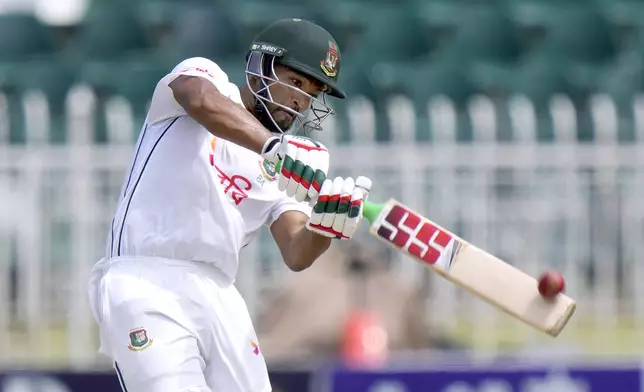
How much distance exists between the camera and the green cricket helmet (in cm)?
337

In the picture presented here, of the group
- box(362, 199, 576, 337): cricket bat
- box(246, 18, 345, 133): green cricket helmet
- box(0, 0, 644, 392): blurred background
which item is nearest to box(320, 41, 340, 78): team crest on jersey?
box(246, 18, 345, 133): green cricket helmet

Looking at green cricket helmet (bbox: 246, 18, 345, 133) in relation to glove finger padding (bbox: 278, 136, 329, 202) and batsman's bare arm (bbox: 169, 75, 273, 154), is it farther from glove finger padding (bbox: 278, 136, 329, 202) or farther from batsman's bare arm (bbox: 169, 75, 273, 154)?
glove finger padding (bbox: 278, 136, 329, 202)

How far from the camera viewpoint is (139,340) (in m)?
3.27

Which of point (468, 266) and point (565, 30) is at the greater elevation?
point (565, 30)

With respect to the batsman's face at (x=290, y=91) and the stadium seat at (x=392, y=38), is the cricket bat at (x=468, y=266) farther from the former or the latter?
the stadium seat at (x=392, y=38)

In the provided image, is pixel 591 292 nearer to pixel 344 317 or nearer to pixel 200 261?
pixel 344 317

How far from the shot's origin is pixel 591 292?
7.27m

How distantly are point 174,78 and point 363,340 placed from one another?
3.47 m

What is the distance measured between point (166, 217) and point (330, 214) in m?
0.51

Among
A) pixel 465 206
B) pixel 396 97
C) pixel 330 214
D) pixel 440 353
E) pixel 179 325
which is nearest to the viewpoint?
pixel 330 214

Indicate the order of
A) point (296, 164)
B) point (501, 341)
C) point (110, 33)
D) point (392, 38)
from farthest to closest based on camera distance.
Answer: point (110, 33) < point (392, 38) < point (501, 341) < point (296, 164)

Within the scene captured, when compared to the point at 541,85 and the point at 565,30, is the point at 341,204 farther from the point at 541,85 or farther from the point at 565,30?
the point at 565,30

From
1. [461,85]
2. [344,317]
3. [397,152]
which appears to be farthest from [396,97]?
[344,317]

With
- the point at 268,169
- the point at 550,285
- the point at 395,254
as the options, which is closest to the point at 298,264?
the point at 268,169
